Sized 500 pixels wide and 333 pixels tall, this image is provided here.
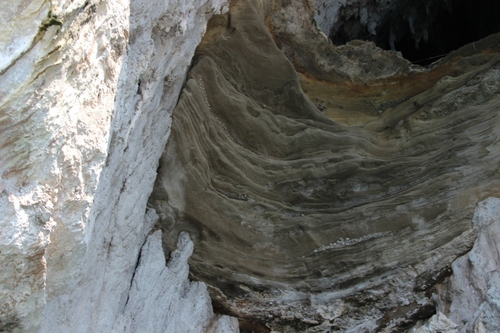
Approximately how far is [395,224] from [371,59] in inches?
86.0

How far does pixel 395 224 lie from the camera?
4422 millimetres

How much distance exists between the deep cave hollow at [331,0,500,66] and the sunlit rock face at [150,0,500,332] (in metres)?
3.03

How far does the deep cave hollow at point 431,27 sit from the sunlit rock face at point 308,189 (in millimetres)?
3027

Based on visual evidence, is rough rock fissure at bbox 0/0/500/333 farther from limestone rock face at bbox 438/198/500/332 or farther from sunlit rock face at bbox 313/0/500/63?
sunlit rock face at bbox 313/0/500/63

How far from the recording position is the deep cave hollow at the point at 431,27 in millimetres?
8008

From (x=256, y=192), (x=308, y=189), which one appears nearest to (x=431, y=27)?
(x=308, y=189)

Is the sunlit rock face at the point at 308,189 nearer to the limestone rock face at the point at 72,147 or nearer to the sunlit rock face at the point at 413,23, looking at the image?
the limestone rock face at the point at 72,147

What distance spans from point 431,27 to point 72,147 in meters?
6.92

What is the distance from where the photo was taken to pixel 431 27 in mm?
8266

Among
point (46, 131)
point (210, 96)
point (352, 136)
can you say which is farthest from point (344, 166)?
point (46, 131)

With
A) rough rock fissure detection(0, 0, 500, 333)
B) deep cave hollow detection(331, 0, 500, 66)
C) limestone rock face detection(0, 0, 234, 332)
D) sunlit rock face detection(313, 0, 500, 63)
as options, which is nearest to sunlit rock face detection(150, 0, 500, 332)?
rough rock fissure detection(0, 0, 500, 333)

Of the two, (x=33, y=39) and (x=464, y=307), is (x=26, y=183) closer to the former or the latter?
(x=33, y=39)

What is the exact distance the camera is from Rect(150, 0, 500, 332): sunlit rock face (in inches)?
169

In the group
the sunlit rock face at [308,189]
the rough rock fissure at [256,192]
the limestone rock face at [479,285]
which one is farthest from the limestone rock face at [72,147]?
the limestone rock face at [479,285]
